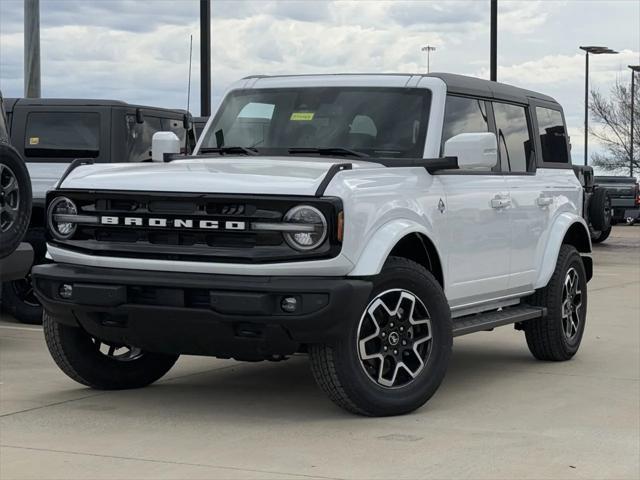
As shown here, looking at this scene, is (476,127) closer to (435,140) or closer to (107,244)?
(435,140)

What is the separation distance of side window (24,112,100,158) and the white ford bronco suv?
3533mm

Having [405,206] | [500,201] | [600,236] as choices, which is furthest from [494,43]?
[405,206]

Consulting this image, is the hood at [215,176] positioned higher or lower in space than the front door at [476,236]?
higher

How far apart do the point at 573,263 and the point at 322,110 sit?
2487 mm

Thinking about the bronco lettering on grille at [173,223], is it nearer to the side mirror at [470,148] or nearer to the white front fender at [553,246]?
the side mirror at [470,148]

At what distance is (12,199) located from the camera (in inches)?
354

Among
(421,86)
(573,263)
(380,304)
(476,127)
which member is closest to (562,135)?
(573,263)

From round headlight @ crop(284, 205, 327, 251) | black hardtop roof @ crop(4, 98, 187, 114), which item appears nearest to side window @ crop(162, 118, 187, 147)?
black hardtop roof @ crop(4, 98, 187, 114)

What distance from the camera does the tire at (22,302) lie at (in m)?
11.3

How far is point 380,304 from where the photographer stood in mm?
6629

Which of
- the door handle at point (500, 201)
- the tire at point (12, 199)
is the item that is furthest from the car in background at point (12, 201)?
the door handle at point (500, 201)

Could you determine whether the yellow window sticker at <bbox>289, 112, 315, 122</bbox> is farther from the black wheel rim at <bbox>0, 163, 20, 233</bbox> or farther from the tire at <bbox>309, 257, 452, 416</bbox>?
the black wheel rim at <bbox>0, 163, 20, 233</bbox>

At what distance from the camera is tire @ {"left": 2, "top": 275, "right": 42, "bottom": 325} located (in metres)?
11.3

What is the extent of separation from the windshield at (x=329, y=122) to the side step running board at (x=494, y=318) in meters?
1.08
